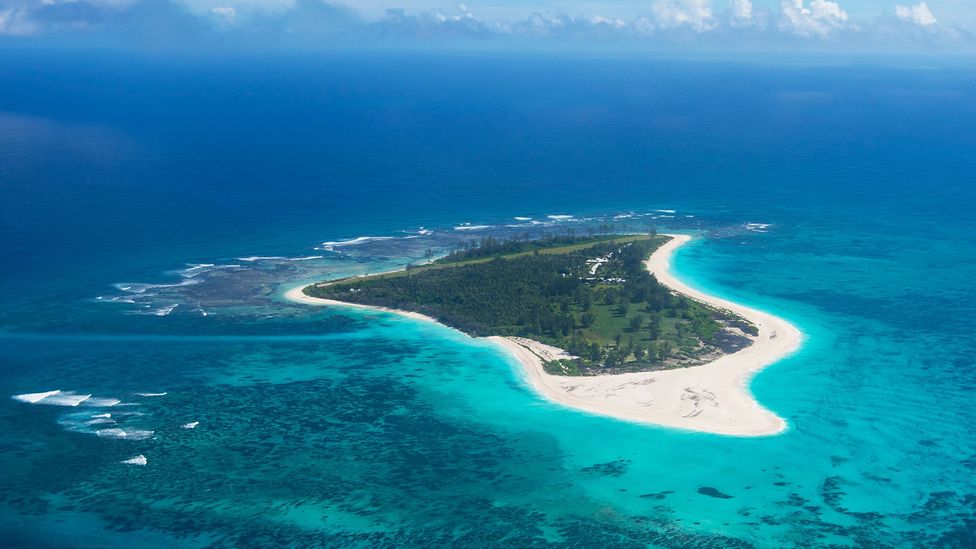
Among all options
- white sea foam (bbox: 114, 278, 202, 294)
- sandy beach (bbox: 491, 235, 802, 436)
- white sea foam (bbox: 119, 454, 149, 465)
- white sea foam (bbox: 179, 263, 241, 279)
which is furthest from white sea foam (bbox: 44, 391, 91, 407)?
white sea foam (bbox: 179, 263, 241, 279)

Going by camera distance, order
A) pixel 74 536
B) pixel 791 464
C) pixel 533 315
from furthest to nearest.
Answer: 1. pixel 533 315
2. pixel 791 464
3. pixel 74 536

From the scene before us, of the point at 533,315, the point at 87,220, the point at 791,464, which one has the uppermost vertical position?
the point at 87,220

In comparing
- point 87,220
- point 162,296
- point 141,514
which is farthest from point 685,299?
point 87,220

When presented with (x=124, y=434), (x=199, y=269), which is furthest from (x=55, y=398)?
(x=199, y=269)

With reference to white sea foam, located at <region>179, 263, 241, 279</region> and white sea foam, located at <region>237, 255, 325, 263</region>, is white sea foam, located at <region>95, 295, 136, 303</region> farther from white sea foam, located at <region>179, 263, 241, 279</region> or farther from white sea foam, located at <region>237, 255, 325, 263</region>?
white sea foam, located at <region>237, 255, 325, 263</region>

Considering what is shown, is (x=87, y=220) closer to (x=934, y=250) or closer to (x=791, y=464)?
(x=791, y=464)

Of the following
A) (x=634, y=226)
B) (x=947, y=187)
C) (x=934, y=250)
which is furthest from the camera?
(x=947, y=187)

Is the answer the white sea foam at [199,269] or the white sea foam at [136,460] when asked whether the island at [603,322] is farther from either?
the white sea foam at [136,460]
